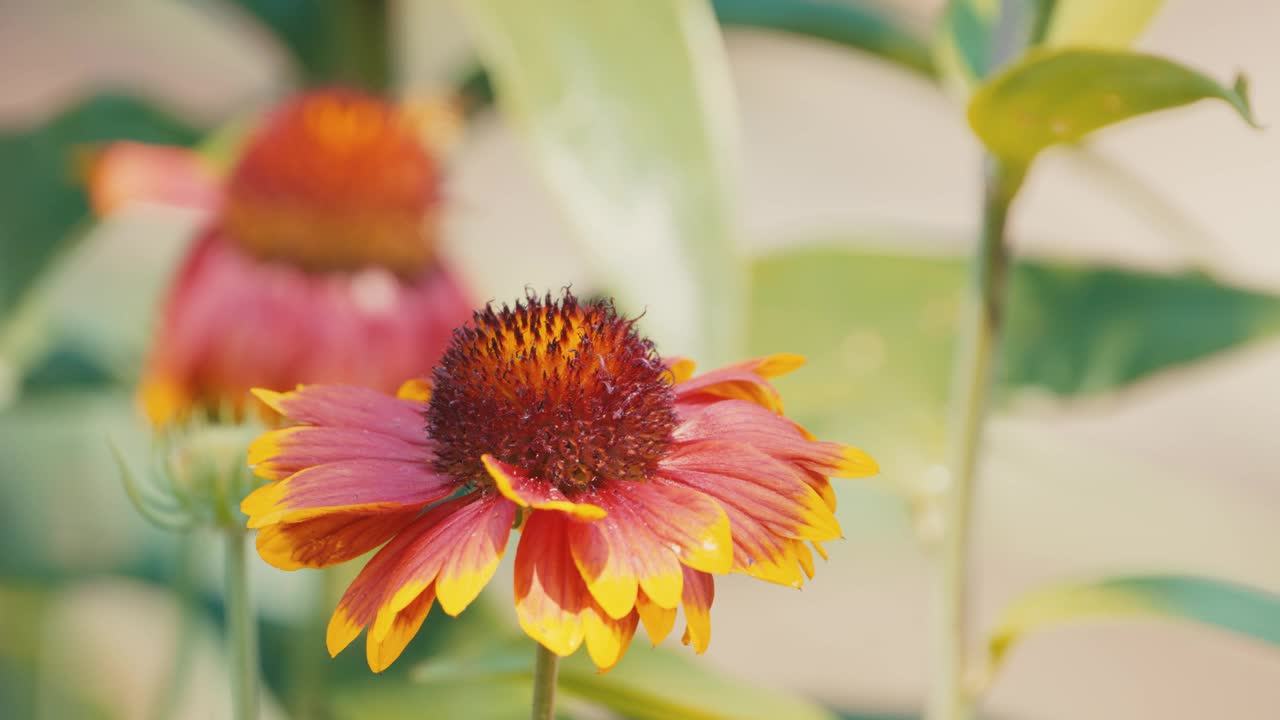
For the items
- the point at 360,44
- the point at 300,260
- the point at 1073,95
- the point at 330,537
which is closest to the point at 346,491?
the point at 330,537

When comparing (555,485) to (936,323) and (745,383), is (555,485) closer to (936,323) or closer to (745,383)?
(745,383)

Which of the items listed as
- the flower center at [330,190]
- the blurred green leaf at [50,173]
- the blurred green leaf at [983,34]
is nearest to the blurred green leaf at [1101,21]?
the blurred green leaf at [983,34]

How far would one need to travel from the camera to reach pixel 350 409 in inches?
5.1

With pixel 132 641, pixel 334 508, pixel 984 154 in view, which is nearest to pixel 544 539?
pixel 334 508

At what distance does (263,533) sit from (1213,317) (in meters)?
0.35

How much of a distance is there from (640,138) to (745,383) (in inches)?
7.1

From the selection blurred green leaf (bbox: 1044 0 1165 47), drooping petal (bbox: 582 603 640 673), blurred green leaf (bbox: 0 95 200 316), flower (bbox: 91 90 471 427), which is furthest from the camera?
blurred green leaf (bbox: 0 95 200 316)

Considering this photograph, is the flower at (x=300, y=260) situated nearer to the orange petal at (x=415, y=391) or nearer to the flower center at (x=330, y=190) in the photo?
the flower center at (x=330, y=190)

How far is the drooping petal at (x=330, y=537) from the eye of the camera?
0.11 metres

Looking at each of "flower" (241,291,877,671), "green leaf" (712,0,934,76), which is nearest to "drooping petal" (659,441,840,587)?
"flower" (241,291,877,671)

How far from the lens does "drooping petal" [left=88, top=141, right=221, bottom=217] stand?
356 mm

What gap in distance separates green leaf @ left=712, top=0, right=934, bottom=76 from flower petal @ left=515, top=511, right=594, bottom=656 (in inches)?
14.2

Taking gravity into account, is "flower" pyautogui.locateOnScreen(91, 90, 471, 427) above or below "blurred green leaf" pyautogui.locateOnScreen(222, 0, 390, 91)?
below

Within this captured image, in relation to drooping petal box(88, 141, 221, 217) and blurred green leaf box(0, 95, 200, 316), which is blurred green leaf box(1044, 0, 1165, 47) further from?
blurred green leaf box(0, 95, 200, 316)
